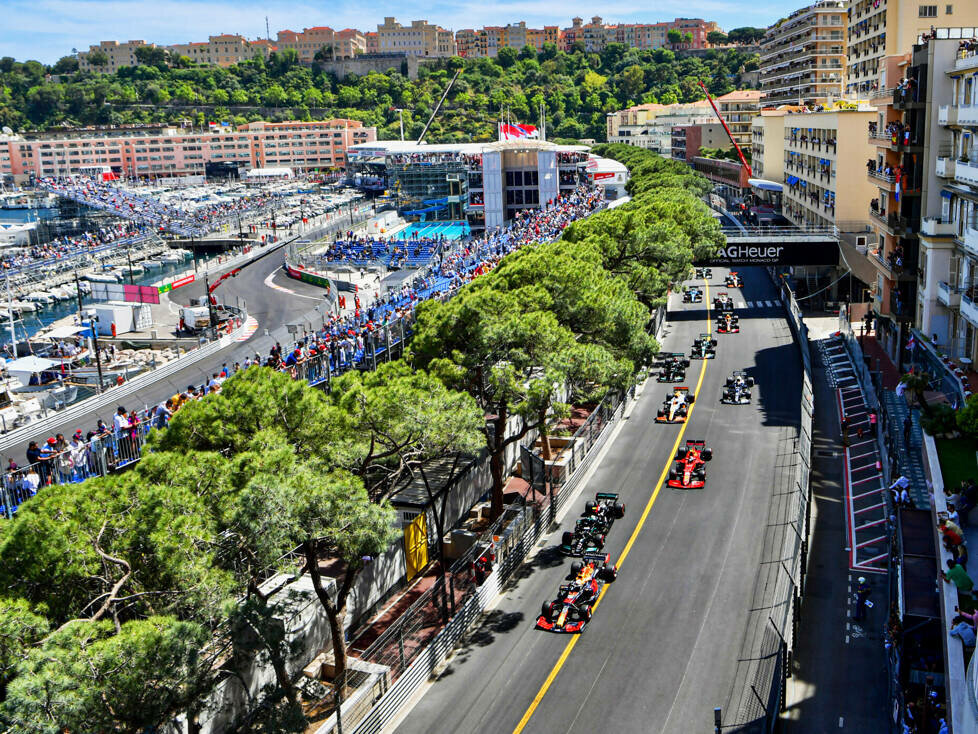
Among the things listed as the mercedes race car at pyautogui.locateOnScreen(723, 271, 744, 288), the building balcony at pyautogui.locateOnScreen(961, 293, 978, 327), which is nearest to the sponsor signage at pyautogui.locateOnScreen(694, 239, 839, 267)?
the mercedes race car at pyautogui.locateOnScreen(723, 271, 744, 288)

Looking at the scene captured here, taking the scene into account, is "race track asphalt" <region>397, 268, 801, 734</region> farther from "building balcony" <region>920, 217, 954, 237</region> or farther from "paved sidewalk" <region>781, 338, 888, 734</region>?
"building balcony" <region>920, 217, 954, 237</region>

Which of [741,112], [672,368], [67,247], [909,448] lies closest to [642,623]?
[909,448]

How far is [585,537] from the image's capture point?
96.5ft

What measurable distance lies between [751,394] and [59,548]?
36.2 meters

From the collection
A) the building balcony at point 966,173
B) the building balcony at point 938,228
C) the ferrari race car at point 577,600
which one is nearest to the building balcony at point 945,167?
the building balcony at point 966,173

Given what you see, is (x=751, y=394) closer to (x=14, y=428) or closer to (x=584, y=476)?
(x=584, y=476)

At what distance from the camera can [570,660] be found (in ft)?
76.4

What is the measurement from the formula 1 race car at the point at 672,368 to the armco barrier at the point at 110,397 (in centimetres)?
2740

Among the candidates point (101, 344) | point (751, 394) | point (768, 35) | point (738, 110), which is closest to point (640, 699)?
point (751, 394)

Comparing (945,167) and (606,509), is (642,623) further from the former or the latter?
(945,167)

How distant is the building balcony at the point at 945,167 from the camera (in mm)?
41000

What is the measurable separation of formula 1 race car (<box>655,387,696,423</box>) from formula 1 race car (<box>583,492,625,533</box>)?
9744 millimetres

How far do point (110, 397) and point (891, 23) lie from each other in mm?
73985

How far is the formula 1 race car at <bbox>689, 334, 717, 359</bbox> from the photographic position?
52.2 m
